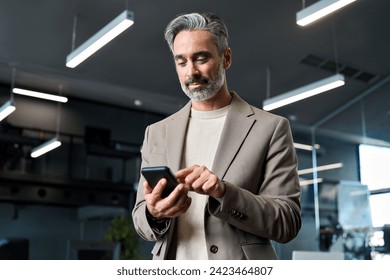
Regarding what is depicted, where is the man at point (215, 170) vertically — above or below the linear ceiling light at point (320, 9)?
below

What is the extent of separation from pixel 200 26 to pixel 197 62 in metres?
0.07

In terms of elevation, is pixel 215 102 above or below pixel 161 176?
above

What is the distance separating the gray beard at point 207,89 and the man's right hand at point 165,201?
245 mm

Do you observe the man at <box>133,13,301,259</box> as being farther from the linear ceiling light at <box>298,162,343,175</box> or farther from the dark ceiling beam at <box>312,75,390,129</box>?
the linear ceiling light at <box>298,162,343,175</box>

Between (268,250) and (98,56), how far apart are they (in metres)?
6.28

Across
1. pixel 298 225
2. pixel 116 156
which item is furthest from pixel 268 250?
pixel 116 156

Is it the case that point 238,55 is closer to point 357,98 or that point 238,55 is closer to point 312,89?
point 312,89

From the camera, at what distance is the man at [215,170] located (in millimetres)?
890

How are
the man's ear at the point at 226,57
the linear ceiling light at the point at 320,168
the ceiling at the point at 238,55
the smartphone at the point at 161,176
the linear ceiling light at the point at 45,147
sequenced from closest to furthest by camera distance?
the smartphone at the point at 161,176 → the man's ear at the point at 226,57 → the ceiling at the point at 238,55 → the linear ceiling light at the point at 45,147 → the linear ceiling light at the point at 320,168

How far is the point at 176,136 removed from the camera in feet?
3.50

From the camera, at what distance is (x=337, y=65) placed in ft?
22.6

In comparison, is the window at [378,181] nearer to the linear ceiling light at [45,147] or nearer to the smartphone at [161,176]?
the linear ceiling light at [45,147]

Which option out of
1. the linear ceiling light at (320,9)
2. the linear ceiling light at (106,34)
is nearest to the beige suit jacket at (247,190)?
the linear ceiling light at (320,9)

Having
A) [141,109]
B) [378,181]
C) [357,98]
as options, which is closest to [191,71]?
[378,181]
